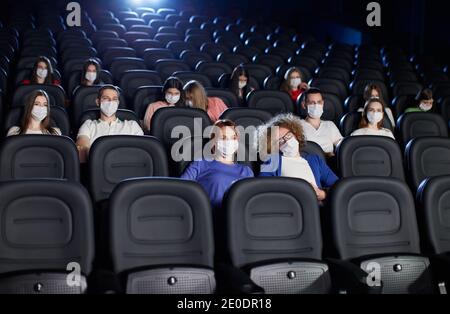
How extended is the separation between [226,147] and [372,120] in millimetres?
1542

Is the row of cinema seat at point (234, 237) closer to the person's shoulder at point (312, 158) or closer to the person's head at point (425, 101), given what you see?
the person's shoulder at point (312, 158)

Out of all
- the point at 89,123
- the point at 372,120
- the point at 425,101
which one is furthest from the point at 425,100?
the point at 89,123

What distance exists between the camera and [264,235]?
2730mm

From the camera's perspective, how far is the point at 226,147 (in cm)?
315

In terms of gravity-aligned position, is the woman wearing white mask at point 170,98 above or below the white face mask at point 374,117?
above

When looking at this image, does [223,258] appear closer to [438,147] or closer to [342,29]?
[438,147]

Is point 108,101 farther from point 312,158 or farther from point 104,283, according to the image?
point 104,283

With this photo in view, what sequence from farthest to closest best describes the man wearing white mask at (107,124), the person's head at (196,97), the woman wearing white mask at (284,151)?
1. the person's head at (196,97)
2. the man wearing white mask at (107,124)
3. the woman wearing white mask at (284,151)

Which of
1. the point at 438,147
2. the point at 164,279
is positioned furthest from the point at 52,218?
the point at 438,147

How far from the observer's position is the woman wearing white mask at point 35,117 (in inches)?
146

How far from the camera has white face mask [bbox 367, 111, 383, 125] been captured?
14.2 feet

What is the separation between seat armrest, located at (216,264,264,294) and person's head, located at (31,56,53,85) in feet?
10.5

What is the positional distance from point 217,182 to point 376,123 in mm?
1662

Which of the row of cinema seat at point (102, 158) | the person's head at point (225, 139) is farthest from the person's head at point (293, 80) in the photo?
the person's head at point (225, 139)
